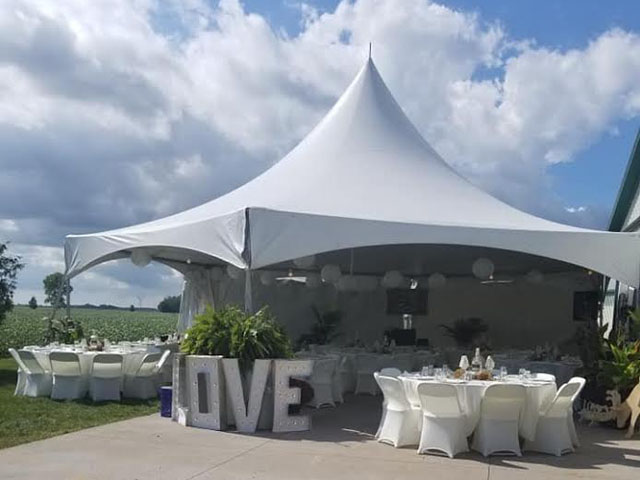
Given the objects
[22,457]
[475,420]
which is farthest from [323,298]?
[22,457]

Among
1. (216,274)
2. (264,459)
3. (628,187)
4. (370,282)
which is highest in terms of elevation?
(628,187)

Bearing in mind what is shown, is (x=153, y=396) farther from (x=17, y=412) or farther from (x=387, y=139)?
(x=387, y=139)

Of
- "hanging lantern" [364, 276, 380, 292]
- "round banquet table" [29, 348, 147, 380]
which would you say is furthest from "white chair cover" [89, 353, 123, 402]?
"hanging lantern" [364, 276, 380, 292]

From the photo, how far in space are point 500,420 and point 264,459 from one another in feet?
7.83

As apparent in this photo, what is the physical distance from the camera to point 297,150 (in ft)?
40.3

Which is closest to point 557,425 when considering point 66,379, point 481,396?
point 481,396

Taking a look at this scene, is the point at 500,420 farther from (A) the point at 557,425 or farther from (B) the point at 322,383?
(B) the point at 322,383

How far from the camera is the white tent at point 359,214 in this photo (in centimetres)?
880

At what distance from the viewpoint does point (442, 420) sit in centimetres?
709

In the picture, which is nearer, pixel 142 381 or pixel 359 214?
pixel 359 214

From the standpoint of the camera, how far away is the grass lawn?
298 inches

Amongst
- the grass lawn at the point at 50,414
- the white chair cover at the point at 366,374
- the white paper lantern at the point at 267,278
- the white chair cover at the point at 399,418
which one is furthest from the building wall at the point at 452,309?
the white chair cover at the point at 399,418

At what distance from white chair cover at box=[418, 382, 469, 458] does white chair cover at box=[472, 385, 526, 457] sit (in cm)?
21

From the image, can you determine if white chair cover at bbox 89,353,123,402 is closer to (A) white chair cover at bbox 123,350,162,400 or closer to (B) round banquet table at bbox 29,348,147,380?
(B) round banquet table at bbox 29,348,147,380
